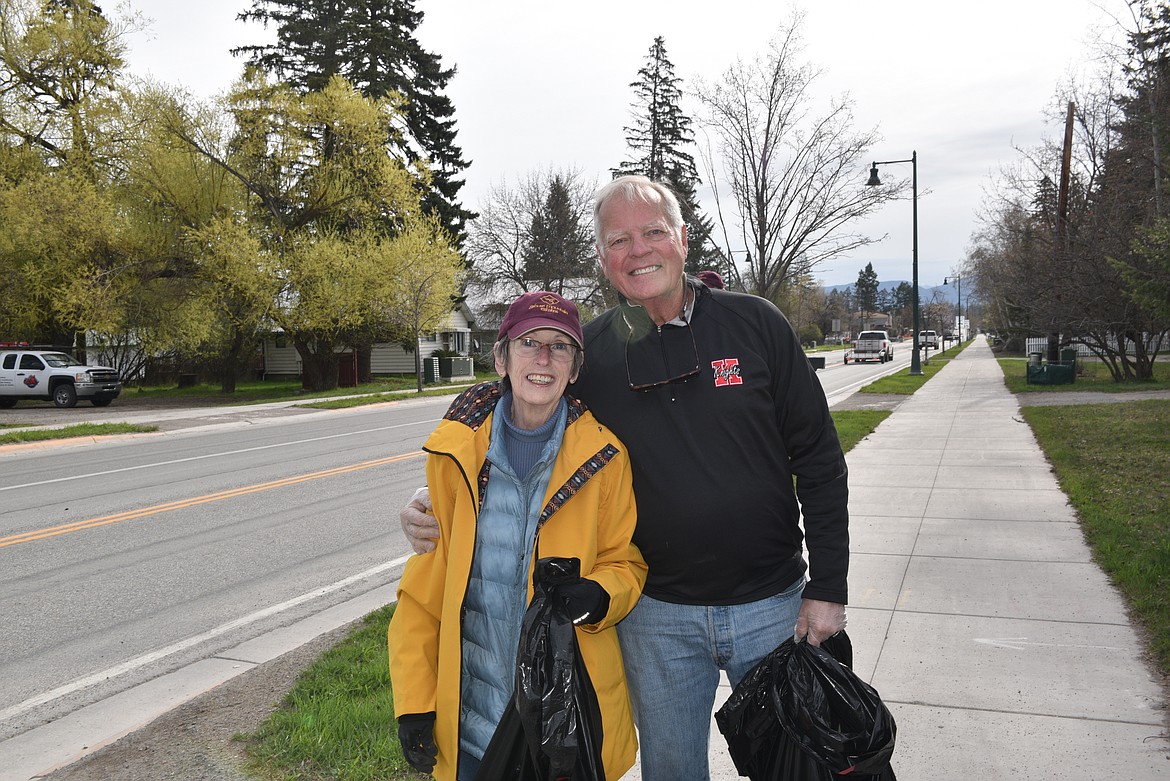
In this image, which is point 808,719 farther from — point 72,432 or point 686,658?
point 72,432

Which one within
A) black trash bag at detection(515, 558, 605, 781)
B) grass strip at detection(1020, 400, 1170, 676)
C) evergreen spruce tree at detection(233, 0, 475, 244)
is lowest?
grass strip at detection(1020, 400, 1170, 676)

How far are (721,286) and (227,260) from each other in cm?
2663

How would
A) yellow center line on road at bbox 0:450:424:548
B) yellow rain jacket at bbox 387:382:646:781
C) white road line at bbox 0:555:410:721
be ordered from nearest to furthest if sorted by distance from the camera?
yellow rain jacket at bbox 387:382:646:781 < white road line at bbox 0:555:410:721 < yellow center line on road at bbox 0:450:424:548

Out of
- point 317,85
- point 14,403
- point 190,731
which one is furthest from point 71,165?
point 190,731

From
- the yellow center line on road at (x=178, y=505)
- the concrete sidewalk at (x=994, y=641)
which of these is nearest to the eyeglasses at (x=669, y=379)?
the concrete sidewalk at (x=994, y=641)

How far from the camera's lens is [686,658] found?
94.0 inches

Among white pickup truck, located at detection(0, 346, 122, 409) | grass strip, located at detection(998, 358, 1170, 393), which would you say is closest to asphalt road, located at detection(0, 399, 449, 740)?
white pickup truck, located at detection(0, 346, 122, 409)

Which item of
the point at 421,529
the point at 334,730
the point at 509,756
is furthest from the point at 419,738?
the point at 334,730

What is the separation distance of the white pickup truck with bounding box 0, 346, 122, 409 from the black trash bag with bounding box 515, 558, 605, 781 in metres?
26.4

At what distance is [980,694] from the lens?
388 centimetres

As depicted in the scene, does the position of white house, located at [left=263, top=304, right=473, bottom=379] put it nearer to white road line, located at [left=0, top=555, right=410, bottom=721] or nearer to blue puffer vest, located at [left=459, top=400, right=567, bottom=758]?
white road line, located at [left=0, top=555, right=410, bottom=721]

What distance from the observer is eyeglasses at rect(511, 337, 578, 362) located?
7.63ft

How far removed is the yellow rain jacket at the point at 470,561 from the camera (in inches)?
85.4

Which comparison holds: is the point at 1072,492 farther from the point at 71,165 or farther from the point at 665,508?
the point at 71,165
